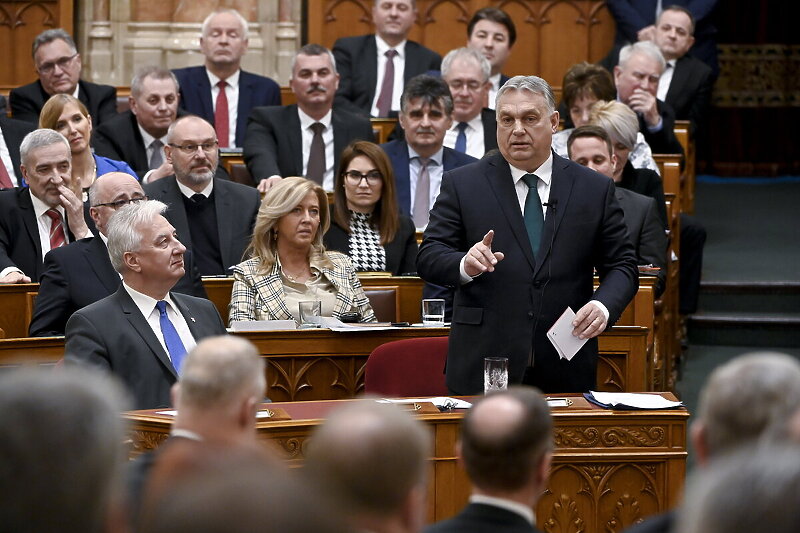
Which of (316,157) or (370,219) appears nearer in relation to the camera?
(370,219)

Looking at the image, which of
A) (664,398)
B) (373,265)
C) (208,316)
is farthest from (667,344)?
(208,316)

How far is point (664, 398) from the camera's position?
421 centimetres

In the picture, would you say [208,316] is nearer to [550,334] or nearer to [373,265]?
[550,334]

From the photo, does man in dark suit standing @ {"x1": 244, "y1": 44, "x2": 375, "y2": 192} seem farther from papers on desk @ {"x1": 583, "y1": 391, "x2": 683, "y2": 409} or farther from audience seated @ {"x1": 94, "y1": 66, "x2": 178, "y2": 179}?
papers on desk @ {"x1": 583, "y1": 391, "x2": 683, "y2": 409}

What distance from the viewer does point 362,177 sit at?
621cm

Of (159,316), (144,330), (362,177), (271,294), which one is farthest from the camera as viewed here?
(362,177)

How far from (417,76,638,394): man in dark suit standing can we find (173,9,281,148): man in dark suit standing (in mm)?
4125

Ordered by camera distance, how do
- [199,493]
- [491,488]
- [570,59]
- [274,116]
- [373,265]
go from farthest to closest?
1. [570,59]
2. [274,116]
3. [373,265]
4. [491,488]
5. [199,493]

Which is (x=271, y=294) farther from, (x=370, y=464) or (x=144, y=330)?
(x=370, y=464)

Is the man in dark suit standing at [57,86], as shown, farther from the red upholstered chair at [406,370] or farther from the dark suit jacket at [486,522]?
the dark suit jacket at [486,522]

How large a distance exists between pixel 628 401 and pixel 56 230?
3.12 metres

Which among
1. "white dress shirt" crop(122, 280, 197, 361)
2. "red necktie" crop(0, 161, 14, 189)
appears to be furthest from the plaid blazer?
"red necktie" crop(0, 161, 14, 189)

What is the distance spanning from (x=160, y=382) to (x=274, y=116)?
3558 mm

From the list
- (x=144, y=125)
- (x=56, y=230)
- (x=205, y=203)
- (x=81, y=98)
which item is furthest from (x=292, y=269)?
(x=81, y=98)
